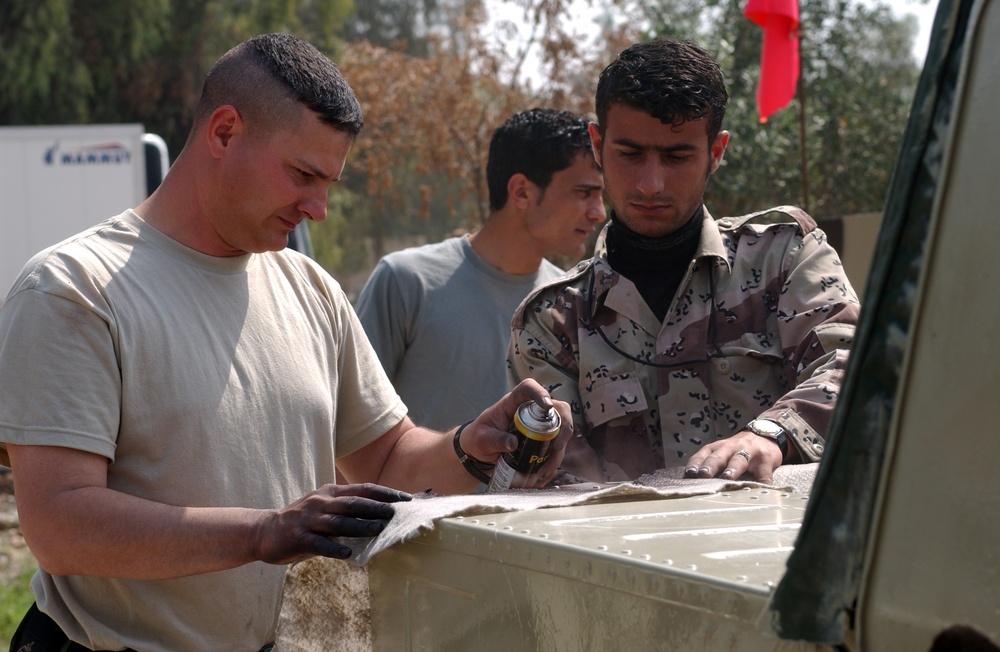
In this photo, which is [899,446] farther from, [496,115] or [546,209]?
[496,115]

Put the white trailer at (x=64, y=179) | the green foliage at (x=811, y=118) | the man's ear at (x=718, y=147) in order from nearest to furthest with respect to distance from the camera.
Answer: the man's ear at (x=718, y=147), the white trailer at (x=64, y=179), the green foliage at (x=811, y=118)

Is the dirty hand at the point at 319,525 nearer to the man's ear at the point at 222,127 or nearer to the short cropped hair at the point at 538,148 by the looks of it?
the man's ear at the point at 222,127

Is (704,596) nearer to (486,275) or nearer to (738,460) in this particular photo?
(738,460)

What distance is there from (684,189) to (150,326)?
3.94 ft

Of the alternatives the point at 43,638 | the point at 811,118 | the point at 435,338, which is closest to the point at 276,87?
the point at 43,638

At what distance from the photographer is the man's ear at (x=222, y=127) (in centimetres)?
244

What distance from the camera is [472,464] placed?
2.60 meters

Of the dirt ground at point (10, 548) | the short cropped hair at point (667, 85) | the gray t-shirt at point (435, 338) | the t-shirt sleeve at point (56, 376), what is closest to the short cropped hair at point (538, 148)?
the gray t-shirt at point (435, 338)

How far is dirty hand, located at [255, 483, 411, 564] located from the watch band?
640mm

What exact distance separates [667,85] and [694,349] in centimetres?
59

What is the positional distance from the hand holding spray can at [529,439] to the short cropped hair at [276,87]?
77cm

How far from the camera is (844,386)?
3.95ft

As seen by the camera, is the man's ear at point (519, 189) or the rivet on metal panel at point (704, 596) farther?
the man's ear at point (519, 189)

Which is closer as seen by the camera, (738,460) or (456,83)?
(738,460)
